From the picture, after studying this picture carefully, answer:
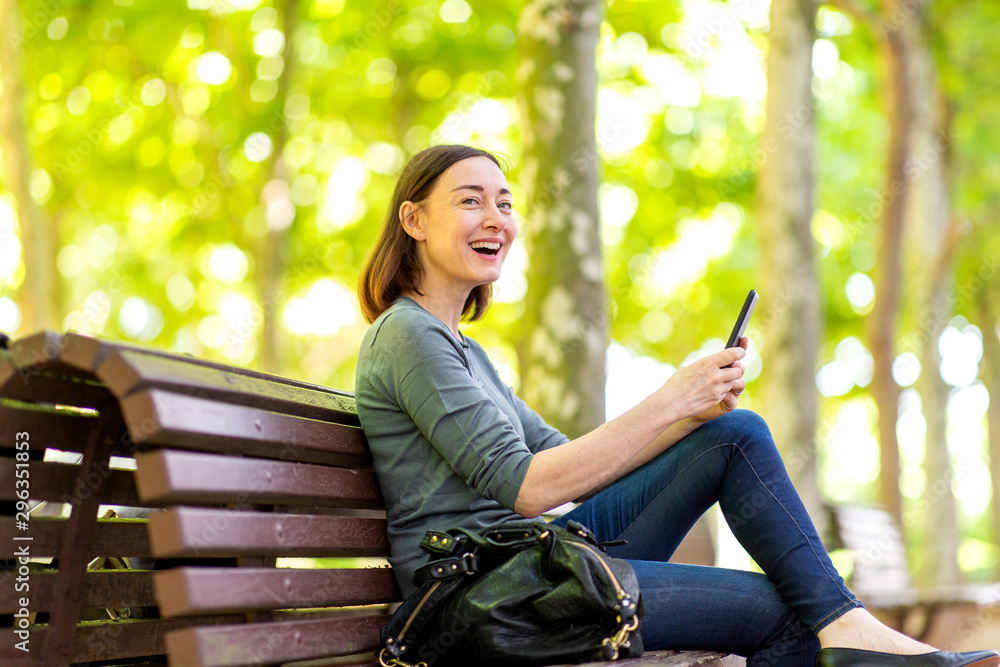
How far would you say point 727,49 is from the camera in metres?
11.1

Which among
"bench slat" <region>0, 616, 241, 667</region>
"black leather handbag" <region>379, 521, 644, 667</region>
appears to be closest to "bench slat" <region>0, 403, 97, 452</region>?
"bench slat" <region>0, 616, 241, 667</region>

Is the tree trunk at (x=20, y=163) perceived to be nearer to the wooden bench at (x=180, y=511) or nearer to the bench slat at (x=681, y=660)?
the wooden bench at (x=180, y=511)

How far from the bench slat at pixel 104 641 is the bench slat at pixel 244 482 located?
1.61 feet

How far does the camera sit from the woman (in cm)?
240

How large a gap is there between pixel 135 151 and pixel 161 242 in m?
2.66

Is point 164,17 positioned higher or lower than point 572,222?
higher

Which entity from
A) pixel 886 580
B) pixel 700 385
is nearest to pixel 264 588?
pixel 700 385

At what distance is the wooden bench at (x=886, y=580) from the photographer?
5424 millimetres

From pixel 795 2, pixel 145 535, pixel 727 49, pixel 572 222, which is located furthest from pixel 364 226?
pixel 145 535

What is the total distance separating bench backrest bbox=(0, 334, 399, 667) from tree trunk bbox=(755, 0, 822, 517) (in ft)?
16.0

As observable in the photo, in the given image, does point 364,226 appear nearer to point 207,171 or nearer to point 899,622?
point 207,171

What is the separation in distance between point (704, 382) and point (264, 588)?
1.19 meters

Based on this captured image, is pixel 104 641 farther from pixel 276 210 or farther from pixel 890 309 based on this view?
pixel 890 309

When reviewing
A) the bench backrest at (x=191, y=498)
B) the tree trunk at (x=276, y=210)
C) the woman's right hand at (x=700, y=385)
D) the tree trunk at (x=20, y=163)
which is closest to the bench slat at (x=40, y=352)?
the bench backrest at (x=191, y=498)
